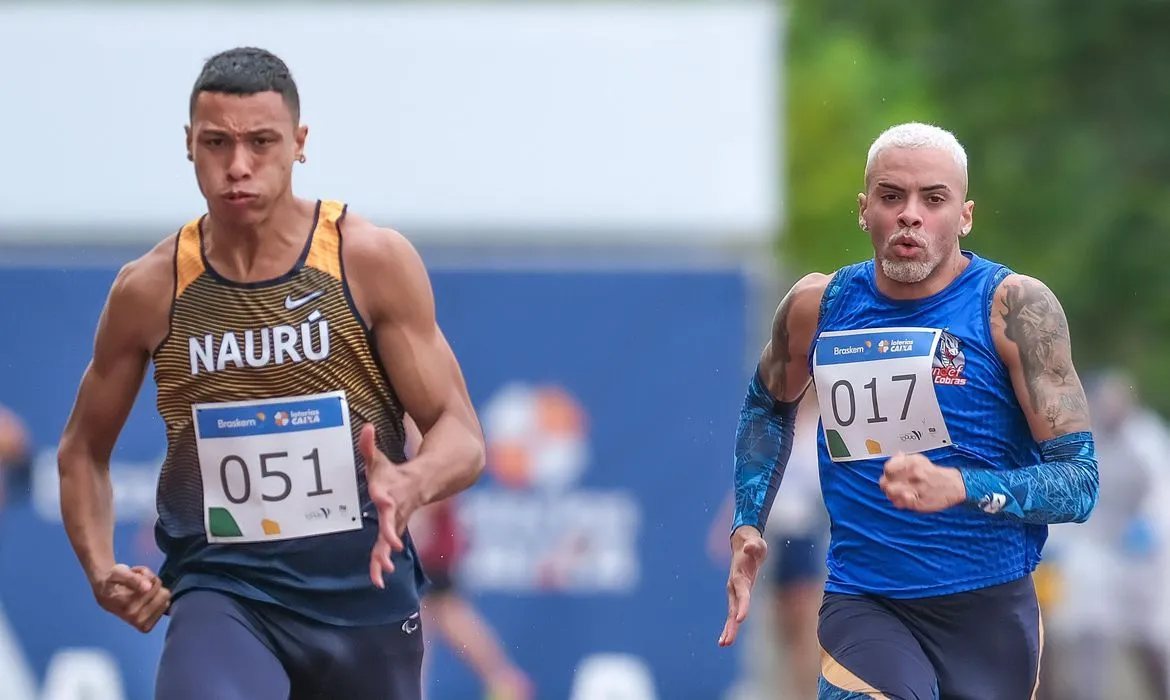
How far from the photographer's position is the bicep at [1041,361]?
576 cm

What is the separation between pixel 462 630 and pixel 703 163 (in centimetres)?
342

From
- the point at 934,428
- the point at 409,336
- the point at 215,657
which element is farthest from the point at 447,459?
the point at 934,428

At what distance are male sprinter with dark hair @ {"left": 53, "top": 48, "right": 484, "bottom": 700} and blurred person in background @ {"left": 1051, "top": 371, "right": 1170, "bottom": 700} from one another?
28.3ft

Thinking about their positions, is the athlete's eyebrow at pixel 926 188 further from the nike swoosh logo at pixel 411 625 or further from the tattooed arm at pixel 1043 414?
the nike swoosh logo at pixel 411 625

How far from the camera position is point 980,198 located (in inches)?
1339

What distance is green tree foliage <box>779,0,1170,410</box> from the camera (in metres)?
29.6

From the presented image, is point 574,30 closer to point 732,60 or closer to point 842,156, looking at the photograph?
point 732,60

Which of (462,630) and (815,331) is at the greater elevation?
(815,331)

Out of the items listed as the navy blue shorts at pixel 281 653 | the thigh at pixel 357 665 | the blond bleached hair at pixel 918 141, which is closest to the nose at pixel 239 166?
the navy blue shorts at pixel 281 653

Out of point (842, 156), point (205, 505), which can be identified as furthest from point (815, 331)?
point (842, 156)

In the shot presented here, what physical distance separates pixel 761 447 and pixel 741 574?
0.51 meters

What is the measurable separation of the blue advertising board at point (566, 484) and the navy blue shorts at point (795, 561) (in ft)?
4.31

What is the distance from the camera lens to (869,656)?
5.78 m

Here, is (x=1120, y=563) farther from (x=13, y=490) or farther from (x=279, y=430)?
(x=279, y=430)
